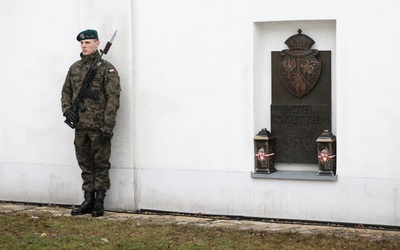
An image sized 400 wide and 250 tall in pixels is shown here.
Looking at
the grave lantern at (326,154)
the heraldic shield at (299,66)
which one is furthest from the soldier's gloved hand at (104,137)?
the grave lantern at (326,154)

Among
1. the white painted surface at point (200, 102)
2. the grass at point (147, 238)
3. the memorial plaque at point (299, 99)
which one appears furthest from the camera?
the memorial plaque at point (299, 99)

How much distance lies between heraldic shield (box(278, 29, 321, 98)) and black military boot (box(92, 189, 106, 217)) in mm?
2830

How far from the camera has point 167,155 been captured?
11.8 m

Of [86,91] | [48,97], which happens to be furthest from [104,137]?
[48,97]

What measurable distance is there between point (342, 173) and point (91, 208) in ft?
11.3

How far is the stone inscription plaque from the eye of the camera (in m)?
11.1

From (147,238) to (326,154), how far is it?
2476 mm

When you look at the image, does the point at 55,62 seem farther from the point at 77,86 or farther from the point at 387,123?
the point at 387,123

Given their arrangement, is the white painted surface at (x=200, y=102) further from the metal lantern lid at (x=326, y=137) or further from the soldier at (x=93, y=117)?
the soldier at (x=93, y=117)

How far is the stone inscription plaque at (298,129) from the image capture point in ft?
36.4

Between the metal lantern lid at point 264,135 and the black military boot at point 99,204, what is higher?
the metal lantern lid at point 264,135

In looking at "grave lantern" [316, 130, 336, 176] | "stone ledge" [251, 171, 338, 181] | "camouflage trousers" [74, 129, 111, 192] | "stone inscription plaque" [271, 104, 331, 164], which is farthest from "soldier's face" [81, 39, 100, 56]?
"grave lantern" [316, 130, 336, 176]

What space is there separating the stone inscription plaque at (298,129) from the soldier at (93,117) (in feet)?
7.00

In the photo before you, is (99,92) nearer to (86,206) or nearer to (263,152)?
(86,206)
